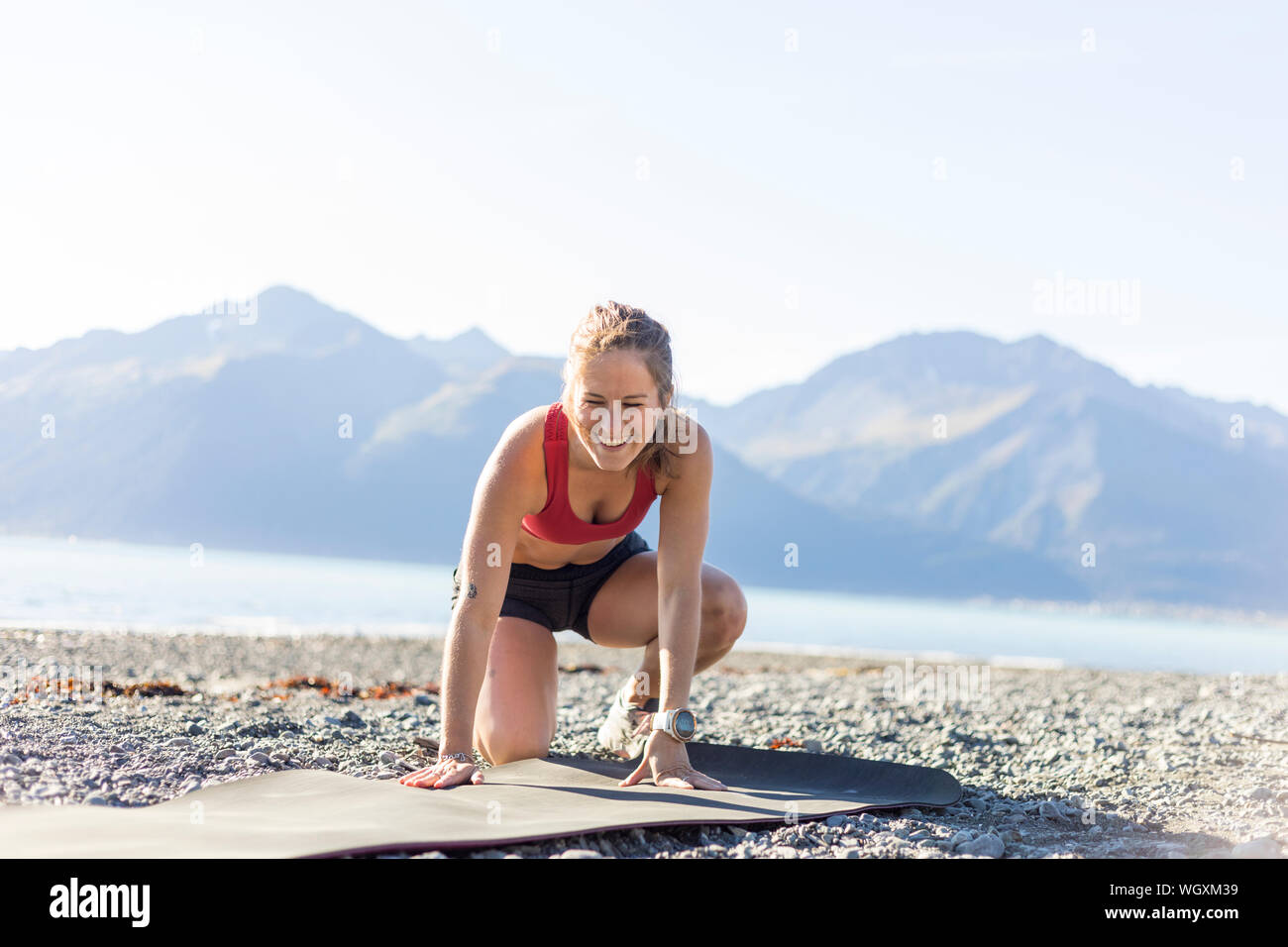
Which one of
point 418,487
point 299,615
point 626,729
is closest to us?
point 626,729

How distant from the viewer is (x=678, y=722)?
10.7ft

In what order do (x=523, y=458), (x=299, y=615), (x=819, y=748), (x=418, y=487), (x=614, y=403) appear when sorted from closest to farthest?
(x=614, y=403)
(x=523, y=458)
(x=819, y=748)
(x=299, y=615)
(x=418, y=487)

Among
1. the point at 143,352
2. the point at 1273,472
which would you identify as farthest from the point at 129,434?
the point at 1273,472

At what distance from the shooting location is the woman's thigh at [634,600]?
395 cm

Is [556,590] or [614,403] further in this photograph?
[556,590]

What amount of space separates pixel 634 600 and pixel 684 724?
32.1 inches

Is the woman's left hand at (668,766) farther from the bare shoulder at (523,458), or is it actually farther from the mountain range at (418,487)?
the mountain range at (418,487)

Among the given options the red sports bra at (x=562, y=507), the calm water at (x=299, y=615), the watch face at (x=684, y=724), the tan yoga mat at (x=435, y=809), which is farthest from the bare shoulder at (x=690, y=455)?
the calm water at (x=299, y=615)

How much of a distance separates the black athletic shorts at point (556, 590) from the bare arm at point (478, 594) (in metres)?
0.84

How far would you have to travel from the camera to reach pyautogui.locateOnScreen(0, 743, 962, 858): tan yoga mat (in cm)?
230

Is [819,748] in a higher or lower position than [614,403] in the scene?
lower

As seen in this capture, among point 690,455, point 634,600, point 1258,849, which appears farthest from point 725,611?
point 1258,849

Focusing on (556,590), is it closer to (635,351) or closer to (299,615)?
(635,351)
